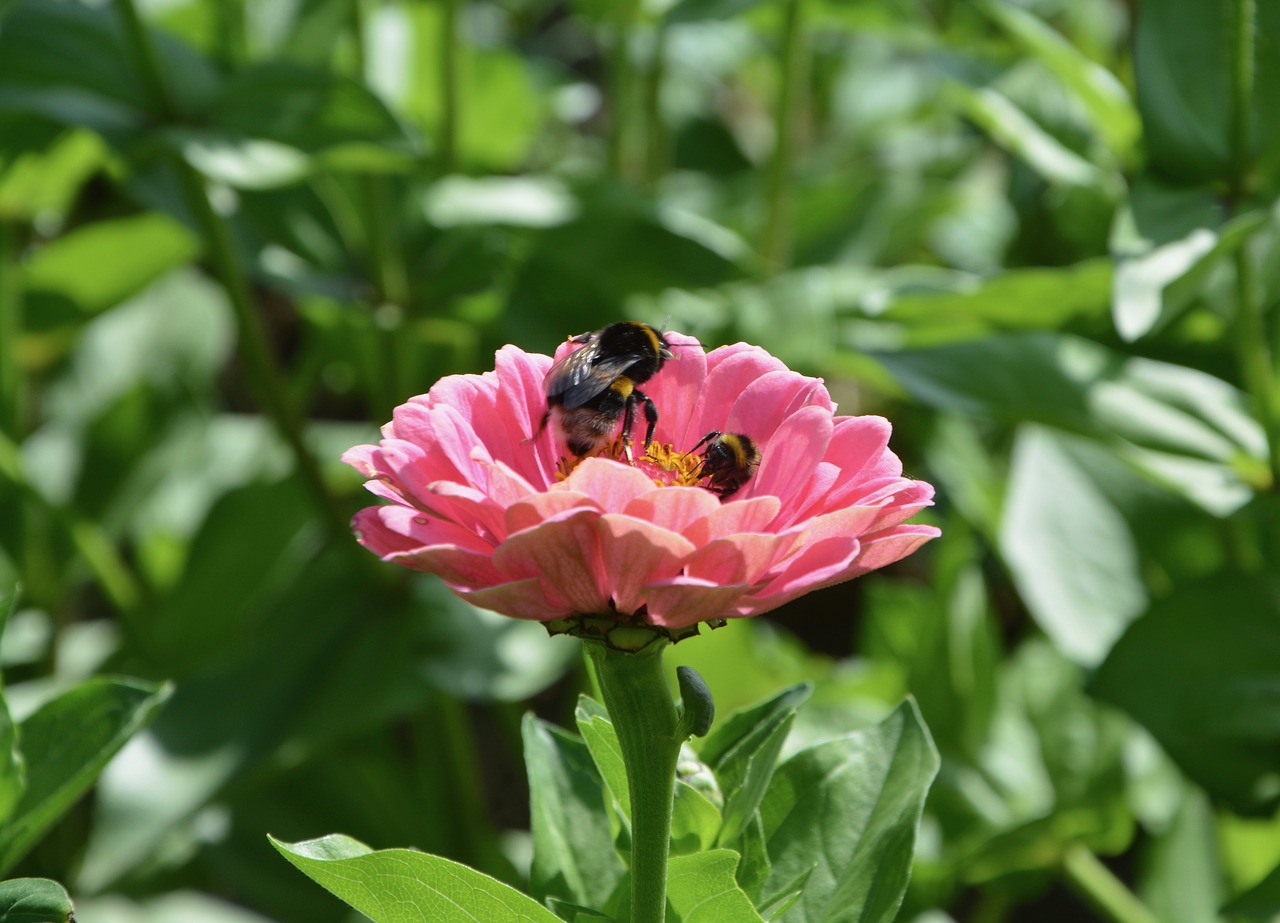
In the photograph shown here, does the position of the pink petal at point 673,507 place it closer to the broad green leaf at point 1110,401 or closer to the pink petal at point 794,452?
the pink petal at point 794,452

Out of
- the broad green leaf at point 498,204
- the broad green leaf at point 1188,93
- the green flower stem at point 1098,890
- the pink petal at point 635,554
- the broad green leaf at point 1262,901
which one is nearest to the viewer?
the pink petal at point 635,554

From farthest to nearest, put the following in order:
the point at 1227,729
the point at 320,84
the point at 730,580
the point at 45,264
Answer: the point at 45,264
the point at 320,84
the point at 1227,729
the point at 730,580

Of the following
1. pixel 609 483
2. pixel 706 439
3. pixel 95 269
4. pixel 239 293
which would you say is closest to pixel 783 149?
pixel 239 293

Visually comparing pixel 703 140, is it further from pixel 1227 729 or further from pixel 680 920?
pixel 680 920

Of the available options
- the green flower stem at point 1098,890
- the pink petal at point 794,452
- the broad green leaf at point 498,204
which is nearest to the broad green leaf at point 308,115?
the broad green leaf at point 498,204

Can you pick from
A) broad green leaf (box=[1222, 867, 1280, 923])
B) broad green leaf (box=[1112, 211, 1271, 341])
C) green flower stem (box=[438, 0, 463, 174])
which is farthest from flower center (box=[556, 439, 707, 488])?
green flower stem (box=[438, 0, 463, 174])

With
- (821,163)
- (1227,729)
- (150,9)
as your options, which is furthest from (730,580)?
(821,163)

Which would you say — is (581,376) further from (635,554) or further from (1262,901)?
(1262,901)

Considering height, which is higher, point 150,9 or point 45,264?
point 150,9
